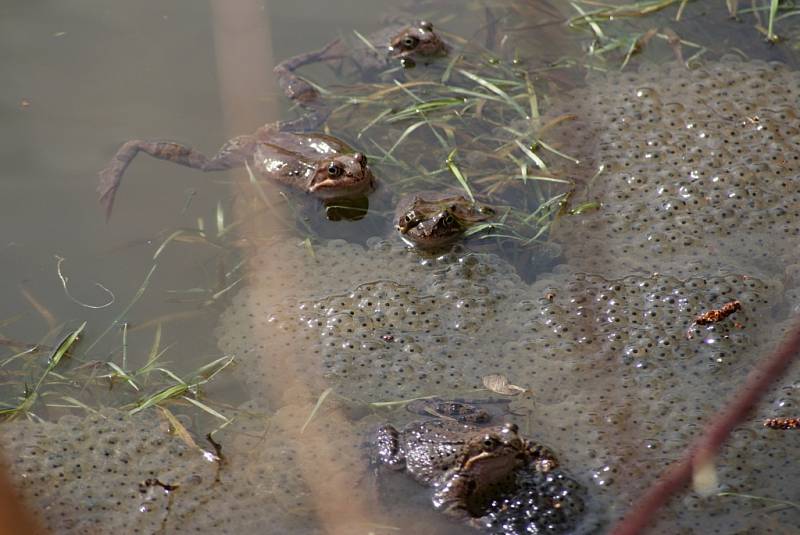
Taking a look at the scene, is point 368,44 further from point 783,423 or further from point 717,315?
point 783,423

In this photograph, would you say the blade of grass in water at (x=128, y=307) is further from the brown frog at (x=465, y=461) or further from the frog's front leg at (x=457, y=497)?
the frog's front leg at (x=457, y=497)

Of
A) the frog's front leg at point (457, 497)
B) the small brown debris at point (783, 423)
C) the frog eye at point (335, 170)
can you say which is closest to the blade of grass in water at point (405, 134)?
the frog eye at point (335, 170)

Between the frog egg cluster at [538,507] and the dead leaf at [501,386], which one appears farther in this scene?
the dead leaf at [501,386]

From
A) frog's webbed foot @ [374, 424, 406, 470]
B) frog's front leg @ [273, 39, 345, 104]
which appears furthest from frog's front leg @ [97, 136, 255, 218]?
frog's webbed foot @ [374, 424, 406, 470]

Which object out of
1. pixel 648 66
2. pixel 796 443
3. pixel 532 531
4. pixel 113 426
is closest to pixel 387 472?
pixel 532 531

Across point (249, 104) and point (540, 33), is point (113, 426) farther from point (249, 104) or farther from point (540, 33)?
point (540, 33)

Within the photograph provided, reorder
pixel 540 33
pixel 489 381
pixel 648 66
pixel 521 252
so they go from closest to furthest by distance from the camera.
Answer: pixel 489 381 < pixel 521 252 < pixel 648 66 < pixel 540 33

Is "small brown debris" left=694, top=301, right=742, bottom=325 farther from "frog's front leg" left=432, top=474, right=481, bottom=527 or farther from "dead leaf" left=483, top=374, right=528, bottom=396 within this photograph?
"frog's front leg" left=432, top=474, right=481, bottom=527
